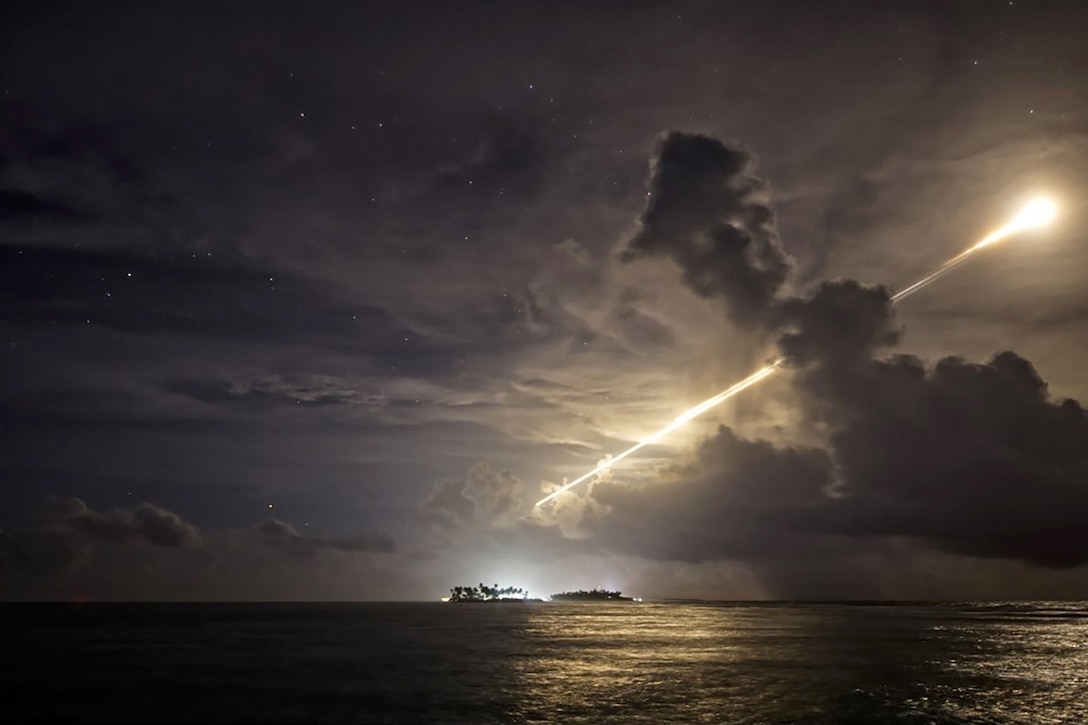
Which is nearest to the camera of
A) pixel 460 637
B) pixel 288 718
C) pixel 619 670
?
pixel 288 718

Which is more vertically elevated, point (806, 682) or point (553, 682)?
point (806, 682)

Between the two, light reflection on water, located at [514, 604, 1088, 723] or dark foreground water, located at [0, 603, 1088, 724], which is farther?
dark foreground water, located at [0, 603, 1088, 724]

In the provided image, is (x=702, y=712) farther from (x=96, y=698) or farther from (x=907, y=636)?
(x=907, y=636)

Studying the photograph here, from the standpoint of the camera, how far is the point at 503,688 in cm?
6006

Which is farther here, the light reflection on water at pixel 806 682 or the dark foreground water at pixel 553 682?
the dark foreground water at pixel 553 682

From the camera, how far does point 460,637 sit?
13025cm

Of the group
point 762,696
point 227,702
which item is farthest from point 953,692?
point 227,702

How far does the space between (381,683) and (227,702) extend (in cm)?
1315

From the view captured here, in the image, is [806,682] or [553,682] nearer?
[806,682]

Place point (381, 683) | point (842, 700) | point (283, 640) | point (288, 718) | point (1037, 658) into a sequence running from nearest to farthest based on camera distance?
point (288, 718) < point (842, 700) < point (381, 683) < point (1037, 658) < point (283, 640)

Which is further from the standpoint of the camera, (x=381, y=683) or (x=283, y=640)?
(x=283, y=640)

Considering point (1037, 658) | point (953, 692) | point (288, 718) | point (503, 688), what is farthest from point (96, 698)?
point (1037, 658)

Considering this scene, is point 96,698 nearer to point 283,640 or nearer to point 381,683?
point 381,683

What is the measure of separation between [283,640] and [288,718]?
79713 mm
